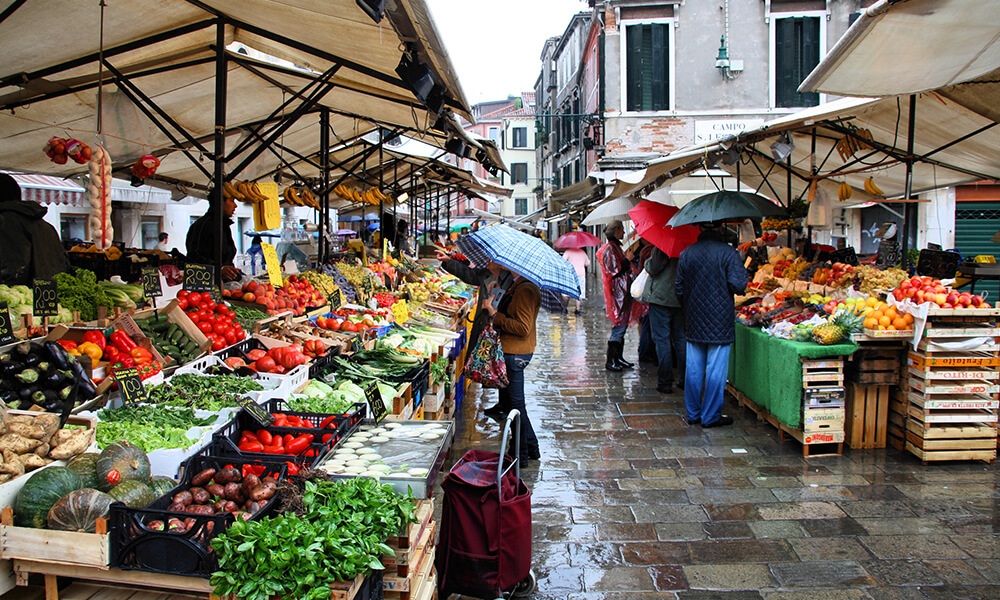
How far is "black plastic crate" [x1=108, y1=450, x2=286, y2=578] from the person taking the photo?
2.38 meters

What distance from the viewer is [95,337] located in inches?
162

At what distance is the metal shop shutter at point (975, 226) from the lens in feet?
55.4

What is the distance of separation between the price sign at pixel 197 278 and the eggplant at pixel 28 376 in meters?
2.22

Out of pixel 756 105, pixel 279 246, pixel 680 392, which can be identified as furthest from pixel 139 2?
pixel 756 105

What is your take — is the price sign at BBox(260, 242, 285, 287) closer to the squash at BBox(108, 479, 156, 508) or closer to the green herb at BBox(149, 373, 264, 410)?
the green herb at BBox(149, 373, 264, 410)

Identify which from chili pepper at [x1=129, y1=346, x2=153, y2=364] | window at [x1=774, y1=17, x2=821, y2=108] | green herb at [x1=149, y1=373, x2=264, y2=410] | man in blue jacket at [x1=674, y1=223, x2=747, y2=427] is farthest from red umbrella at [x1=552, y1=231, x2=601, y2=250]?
chili pepper at [x1=129, y1=346, x2=153, y2=364]

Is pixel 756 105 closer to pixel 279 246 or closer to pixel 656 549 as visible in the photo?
pixel 279 246

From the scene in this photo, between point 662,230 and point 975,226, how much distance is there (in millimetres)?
13218

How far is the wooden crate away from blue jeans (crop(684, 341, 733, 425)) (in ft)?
3.83

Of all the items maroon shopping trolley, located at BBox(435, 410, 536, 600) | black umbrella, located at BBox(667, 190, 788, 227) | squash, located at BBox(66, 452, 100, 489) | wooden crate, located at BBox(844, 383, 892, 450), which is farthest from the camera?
black umbrella, located at BBox(667, 190, 788, 227)

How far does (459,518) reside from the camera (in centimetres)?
325

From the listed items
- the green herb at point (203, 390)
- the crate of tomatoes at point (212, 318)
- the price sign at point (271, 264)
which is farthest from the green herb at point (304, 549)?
the price sign at point (271, 264)

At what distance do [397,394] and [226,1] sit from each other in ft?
9.74

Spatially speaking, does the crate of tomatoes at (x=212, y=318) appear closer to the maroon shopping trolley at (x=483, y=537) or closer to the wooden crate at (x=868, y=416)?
the maroon shopping trolley at (x=483, y=537)
